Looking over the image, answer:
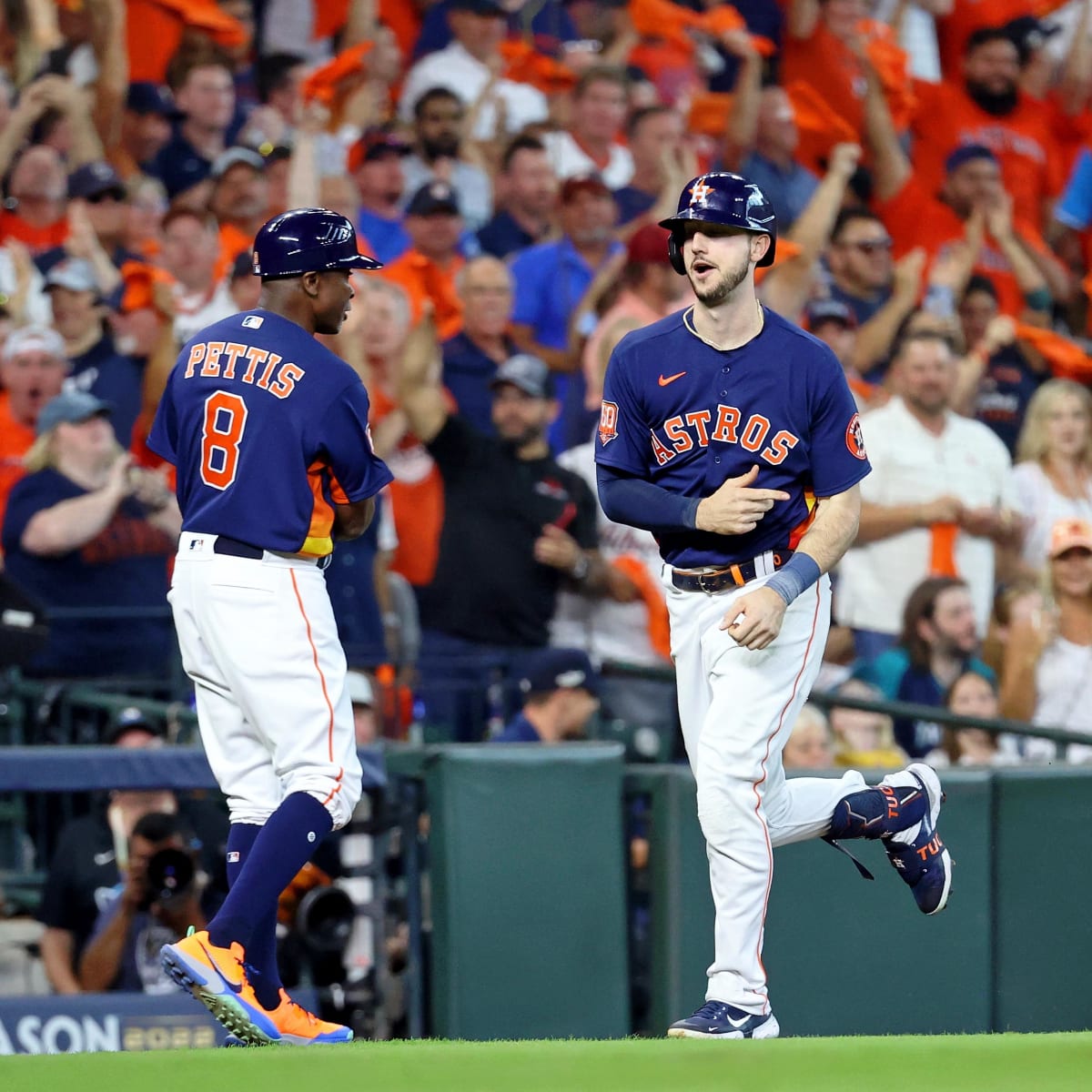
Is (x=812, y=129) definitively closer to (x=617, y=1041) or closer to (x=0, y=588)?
(x=0, y=588)

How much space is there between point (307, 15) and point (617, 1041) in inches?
222

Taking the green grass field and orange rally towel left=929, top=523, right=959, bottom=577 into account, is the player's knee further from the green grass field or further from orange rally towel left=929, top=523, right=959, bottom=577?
orange rally towel left=929, top=523, right=959, bottom=577

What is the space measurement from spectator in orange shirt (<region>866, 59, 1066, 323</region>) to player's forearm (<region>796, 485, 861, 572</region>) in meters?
5.10

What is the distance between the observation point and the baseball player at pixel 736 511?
381 centimetres

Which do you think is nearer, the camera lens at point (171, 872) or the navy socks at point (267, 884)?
the navy socks at point (267, 884)

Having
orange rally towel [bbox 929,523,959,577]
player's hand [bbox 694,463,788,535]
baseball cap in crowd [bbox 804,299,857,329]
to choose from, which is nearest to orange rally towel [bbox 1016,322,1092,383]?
baseball cap in crowd [bbox 804,299,857,329]

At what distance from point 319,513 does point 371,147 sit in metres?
4.11

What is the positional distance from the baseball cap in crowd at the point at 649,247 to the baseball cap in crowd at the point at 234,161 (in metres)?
1.58

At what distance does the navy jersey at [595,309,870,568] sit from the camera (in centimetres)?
390

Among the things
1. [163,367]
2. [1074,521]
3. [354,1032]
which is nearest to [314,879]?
[354,1032]

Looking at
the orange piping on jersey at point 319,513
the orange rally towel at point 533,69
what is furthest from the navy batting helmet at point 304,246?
the orange rally towel at point 533,69

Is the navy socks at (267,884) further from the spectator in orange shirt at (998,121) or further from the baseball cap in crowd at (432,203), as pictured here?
the spectator in orange shirt at (998,121)

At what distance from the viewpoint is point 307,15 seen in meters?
7.88

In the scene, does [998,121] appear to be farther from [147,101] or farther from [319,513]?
[319,513]
